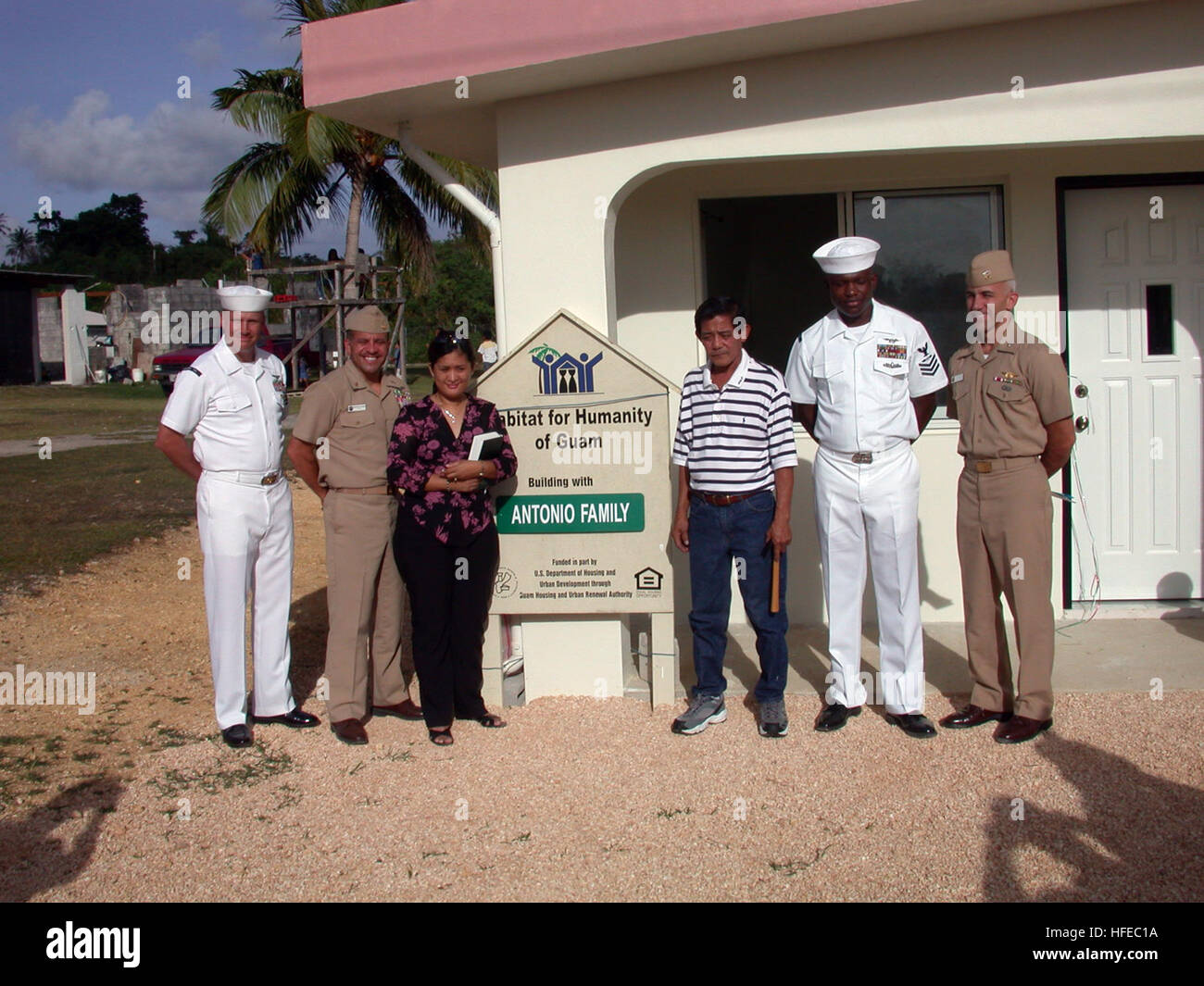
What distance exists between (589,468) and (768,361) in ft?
7.01

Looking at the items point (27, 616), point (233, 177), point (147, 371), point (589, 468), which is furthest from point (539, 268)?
point (147, 371)

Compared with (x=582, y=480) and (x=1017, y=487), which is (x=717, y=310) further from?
(x=1017, y=487)

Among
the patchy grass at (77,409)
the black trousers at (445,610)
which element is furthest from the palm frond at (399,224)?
the black trousers at (445,610)

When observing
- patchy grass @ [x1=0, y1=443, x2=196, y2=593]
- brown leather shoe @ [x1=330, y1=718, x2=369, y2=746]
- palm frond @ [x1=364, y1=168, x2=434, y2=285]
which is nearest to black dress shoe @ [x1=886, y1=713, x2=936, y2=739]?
brown leather shoe @ [x1=330, y1=718, x2=369, y2=746]

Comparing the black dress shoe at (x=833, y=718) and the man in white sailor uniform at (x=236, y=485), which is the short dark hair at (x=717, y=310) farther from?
the man in white sailor uniform at (x=236, y=485)

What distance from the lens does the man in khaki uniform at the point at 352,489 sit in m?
5.11

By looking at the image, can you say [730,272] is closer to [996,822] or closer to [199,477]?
[199,477]

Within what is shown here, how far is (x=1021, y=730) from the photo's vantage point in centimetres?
479

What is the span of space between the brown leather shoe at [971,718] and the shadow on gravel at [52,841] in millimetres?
3492

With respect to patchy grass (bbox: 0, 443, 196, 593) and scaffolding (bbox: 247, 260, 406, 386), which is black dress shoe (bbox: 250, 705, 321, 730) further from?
scaffolding (bbox: 247, 260, 406, 386)

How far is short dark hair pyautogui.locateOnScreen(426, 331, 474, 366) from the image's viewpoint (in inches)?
197

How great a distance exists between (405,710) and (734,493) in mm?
1931

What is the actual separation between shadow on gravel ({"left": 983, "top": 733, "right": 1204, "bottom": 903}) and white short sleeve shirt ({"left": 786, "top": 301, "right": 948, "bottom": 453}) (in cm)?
153

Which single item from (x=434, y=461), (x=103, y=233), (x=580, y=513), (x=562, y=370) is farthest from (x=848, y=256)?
(x=103, y=233)
